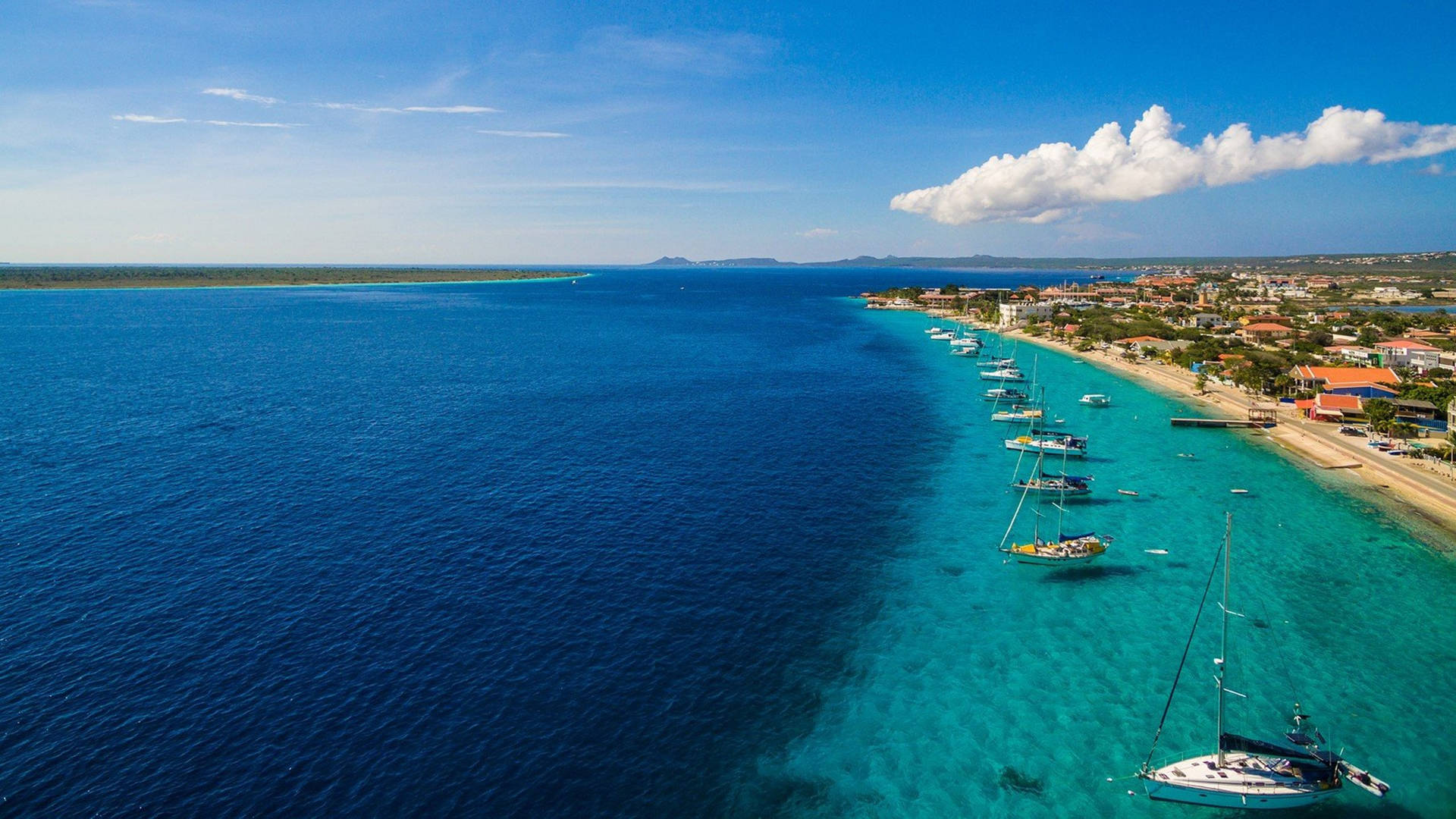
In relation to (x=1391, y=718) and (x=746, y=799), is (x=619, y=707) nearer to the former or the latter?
(x=746, y=799)

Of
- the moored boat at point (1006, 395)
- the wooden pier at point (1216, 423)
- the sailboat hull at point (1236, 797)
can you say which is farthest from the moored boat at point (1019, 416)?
the sailboat hull at point (1236, 797)

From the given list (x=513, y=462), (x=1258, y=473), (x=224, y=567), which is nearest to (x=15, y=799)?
(x=224, y=567)

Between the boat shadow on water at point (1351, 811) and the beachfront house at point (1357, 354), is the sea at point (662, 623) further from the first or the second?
the beachfront house at point (1357, 354)

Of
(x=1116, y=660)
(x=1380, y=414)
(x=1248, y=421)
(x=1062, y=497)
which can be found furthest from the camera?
(x=1248, y=421)

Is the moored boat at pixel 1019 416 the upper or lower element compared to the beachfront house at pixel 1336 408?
lower

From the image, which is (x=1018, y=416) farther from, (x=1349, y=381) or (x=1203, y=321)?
(x=1203, y=321)

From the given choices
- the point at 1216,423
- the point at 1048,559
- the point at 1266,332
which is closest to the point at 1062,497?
the point at 1048,559
